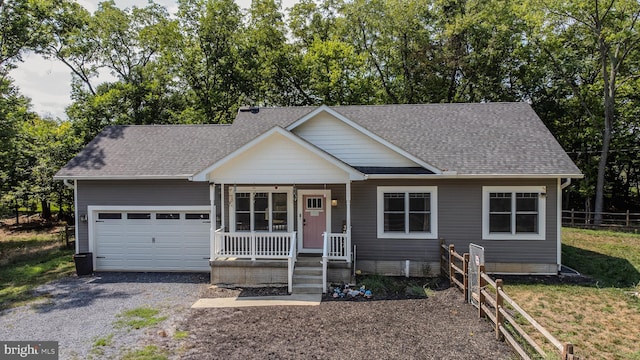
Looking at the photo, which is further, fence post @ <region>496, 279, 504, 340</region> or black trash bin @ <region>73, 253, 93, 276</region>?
black trash bin @ <region>73, 253, 93, 276</region>

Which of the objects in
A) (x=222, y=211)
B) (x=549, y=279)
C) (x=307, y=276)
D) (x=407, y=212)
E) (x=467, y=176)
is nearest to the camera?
(x=307, y=276)

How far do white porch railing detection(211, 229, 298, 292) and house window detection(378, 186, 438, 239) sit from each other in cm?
294

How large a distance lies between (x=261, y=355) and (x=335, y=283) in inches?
164

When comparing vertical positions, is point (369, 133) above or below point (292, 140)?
above

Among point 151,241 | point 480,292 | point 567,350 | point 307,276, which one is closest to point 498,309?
point 480,292

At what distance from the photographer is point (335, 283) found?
9.85 meters

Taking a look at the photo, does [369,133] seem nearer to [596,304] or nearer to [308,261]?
[308,261]

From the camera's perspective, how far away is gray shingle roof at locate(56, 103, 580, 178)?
432 inches

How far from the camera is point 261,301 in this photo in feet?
28.5

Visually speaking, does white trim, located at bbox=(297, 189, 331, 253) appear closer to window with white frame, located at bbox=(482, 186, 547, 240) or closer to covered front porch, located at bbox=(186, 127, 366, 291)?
covered front porch, located at bbox=(186, 127, 366, 291)

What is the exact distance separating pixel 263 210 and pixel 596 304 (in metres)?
9.04

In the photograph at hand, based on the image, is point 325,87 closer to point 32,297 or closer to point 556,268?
point 556,268

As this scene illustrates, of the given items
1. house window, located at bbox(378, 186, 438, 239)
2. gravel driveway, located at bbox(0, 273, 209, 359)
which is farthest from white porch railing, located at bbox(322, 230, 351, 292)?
gravel driveway, located at bbox(0, 273, 209, 359)

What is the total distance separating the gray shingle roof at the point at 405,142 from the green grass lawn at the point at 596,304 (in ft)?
10.7
